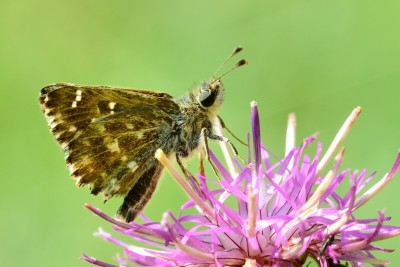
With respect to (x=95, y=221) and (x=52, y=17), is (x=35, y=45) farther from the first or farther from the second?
(x=95, y=221)

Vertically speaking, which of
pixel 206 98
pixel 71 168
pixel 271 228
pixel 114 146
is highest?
pixel 206 98

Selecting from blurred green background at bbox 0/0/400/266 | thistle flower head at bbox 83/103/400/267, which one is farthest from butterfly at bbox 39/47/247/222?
blurred green background at bbox 0/0/400/266

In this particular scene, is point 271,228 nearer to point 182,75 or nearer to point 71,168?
point 71,168

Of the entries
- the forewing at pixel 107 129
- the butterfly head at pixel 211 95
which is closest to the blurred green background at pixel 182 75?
the butterfly head at pixel 211 95

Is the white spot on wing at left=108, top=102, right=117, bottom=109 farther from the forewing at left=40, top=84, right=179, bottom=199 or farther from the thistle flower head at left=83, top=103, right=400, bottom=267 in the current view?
the thistle flower head at left=83, top=103, right=400, bottom=267

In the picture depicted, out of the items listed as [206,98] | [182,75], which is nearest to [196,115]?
[206,98]
